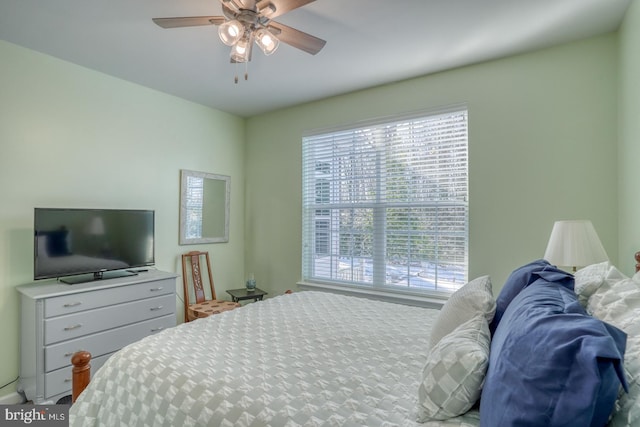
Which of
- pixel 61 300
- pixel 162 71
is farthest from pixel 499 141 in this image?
pixel 61 300

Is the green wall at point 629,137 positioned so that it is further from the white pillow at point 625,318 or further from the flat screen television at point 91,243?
the flat screen television at point 91,243

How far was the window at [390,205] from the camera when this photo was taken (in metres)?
2.93

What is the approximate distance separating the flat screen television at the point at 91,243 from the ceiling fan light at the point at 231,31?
6.19 feet

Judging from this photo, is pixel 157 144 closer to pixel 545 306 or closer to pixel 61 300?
pixel 61 300

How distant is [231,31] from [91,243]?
2080mm

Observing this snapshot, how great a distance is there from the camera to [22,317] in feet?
Result: 8.04

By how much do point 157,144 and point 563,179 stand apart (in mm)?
3626

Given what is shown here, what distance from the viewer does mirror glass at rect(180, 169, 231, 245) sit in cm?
360

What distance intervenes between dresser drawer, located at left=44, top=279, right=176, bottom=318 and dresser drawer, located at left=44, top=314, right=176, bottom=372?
0.71ft

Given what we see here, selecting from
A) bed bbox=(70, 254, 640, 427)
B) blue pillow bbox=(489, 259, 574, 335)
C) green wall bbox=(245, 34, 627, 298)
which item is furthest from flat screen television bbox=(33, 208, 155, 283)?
blue pillow bbox=(489, 259, 574, 335)

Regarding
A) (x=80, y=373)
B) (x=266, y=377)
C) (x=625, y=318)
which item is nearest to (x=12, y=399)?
(x=80, y=373)

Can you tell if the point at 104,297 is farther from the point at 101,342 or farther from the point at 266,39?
the point at 266,39

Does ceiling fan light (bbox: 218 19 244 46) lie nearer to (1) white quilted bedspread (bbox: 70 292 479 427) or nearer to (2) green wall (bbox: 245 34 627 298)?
(1) white quilted bedspread (bbox: 70 292 479 427)

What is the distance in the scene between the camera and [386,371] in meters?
1.35
